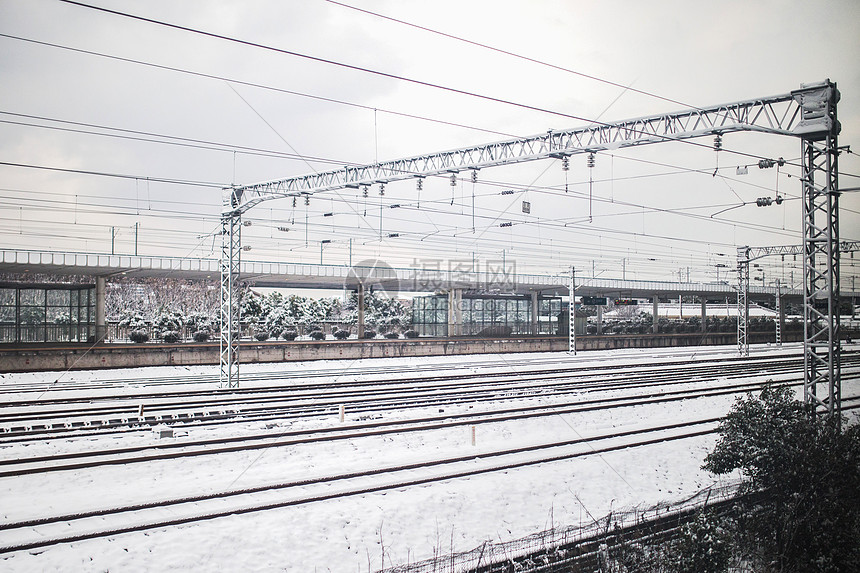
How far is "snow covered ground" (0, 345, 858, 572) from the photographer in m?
7.50

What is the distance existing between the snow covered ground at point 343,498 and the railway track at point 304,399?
4.15 ft

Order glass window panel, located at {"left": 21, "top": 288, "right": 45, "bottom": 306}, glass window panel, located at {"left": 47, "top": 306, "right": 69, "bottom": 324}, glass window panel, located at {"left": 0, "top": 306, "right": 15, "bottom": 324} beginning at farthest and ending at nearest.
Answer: glass window panel, located at {"left": 47, "top": 306, "right": 69, "bottom": 324} < glass window panel, located at {"left": 21, "top": 288, "right": 45, "bottom": 306} < glass window panel, located at {"left": 0, "top": 306, "right": 15, "bottom": 324}

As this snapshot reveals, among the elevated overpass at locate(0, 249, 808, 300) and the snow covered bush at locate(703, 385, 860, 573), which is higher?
the elevated overpass at locate(0, 249, 808, 300)

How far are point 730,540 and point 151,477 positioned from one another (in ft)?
30.3

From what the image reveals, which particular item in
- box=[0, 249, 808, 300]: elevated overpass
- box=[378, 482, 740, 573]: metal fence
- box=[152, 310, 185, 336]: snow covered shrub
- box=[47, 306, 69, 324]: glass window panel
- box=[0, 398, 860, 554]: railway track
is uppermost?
box=[0, 249, 808, 300]: elevated overpass

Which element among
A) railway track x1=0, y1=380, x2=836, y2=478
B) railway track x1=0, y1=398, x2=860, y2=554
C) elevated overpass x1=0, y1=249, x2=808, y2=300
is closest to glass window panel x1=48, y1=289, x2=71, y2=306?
elevated overpass x1=0, y1=249, x2=808, y2=300

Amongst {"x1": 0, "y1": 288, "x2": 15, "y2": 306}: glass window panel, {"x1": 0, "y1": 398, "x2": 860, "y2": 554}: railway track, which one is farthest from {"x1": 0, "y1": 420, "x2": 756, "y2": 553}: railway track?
{"x1": 0, "y1": 288, "x2": 15, "y2": 306}: glass window panel

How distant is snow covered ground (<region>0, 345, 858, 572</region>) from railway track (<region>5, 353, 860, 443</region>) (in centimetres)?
126

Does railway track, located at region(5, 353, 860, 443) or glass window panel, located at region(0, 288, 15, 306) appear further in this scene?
glass window panel, located at region(0, 288, 15, 306)

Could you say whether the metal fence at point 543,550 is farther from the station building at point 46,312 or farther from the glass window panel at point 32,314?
the glass window panel at point 32,314

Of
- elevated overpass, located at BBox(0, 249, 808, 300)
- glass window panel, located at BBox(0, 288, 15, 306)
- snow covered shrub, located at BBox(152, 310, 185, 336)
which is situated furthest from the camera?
snow covered shrub, located at BBox(152, 310, 185, 336)

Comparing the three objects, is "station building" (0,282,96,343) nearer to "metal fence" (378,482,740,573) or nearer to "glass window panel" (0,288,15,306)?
"glass window panel" (0,288,15,306)

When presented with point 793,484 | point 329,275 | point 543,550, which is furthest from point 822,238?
point 329,275

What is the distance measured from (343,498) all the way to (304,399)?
938cm
